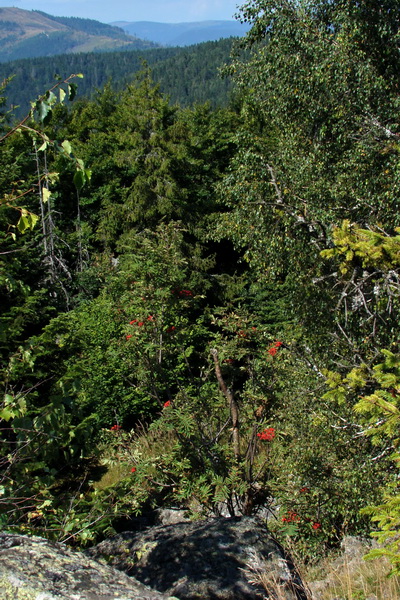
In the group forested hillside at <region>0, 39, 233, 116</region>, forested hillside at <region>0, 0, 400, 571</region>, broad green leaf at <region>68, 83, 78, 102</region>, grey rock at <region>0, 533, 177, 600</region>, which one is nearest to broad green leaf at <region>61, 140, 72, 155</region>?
forested hillside at <region>0, 0, 400, 571</region>

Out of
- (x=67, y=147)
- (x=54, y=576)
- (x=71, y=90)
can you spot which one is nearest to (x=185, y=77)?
(x=71, y=90)

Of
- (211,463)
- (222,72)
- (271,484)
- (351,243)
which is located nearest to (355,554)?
(271,484)

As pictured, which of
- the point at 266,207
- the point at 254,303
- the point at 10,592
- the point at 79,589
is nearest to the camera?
the point at 10,592

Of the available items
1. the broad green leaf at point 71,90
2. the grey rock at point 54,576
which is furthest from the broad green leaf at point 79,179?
the grey rock at point 54,576

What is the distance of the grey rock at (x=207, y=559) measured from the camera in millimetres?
3570

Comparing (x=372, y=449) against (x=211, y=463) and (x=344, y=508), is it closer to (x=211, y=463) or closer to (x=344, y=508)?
(x=344, y=508)

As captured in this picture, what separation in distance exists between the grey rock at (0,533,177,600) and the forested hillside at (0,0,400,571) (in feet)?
1.20

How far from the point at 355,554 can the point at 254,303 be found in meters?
9.96

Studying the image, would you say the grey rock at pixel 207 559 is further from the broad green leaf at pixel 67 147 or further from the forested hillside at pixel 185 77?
the forested hillside at pixel 185 77

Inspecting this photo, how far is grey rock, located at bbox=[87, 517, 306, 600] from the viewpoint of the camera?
3570 mm

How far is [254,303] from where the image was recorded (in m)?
14.8

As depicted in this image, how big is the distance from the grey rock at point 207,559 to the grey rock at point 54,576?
1.23 meters

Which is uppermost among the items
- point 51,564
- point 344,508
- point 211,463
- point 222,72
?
point 222,72

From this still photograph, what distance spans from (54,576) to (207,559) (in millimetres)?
2088
